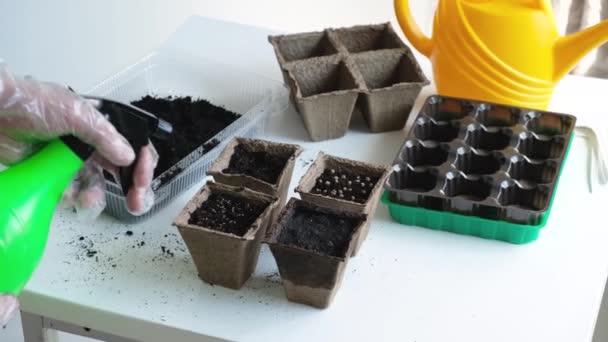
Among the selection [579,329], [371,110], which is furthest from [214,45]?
[579,329]

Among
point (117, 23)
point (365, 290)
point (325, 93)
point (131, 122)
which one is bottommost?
point (117, 23)

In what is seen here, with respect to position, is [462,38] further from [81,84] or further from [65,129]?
[81,84]

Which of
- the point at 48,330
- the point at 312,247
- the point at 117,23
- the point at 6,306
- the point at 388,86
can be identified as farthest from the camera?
the point at 117,23

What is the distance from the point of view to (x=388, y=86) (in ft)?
4.09

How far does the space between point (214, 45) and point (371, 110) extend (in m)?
0.40

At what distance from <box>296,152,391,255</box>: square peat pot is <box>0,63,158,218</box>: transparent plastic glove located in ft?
0.72

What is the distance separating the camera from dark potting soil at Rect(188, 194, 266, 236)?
0.91 m

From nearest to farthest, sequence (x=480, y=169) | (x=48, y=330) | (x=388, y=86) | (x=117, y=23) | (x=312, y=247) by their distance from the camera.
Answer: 1. (x=312, y=247)
2. (x=48, y=330)
3. (x=480, y=169)
4. (x=388, y=86)
5. (x=117, y=23)

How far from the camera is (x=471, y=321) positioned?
893 millimetres

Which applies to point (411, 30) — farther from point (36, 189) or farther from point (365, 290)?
point (36, 189)

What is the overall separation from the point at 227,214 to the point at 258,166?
12 cm

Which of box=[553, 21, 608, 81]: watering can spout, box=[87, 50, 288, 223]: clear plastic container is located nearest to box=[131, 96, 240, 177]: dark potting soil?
box=[87, 50, 288, 223]: clear plastic container

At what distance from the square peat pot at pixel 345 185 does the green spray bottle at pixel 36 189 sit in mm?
226

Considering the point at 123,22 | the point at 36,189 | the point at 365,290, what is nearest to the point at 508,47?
the point at 365,290
